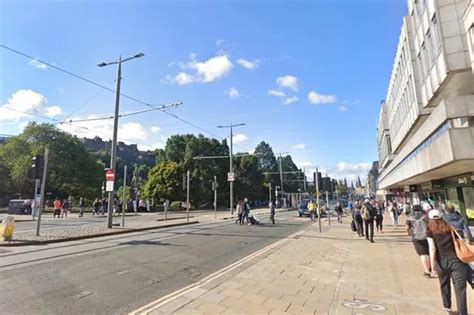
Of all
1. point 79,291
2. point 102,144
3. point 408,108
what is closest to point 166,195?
point 408,108

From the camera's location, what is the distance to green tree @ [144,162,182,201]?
5625 centimetres

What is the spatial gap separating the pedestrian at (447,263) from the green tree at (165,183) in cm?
5247

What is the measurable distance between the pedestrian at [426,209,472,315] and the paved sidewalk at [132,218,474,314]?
2.22ft

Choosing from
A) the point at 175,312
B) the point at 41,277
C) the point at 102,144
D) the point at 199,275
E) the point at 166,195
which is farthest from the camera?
the point at 102,144

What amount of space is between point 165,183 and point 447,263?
53.6 meters

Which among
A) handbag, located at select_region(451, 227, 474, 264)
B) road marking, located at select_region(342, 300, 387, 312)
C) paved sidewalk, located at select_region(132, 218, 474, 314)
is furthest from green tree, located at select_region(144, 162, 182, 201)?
handbag, located at select_region(451, 227, 474, 264)

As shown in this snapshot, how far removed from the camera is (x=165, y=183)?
186 feet

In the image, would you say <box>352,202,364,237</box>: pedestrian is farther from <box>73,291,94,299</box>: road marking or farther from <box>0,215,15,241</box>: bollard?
<box>0,215,15,241</box>: bollard

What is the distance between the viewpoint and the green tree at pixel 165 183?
Result: 56.2 m

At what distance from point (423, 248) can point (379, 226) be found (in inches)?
551

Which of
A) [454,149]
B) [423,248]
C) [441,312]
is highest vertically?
[454,149]

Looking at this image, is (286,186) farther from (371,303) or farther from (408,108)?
(371,303)

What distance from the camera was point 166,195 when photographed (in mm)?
56125

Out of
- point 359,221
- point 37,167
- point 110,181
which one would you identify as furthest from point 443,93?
point 37,167
